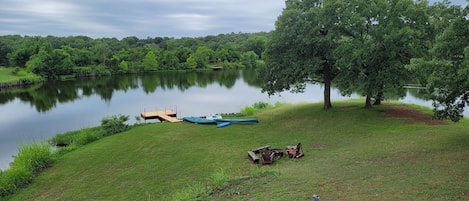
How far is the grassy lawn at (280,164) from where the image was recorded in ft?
33.3

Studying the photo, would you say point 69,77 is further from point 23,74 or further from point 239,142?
point 239,142

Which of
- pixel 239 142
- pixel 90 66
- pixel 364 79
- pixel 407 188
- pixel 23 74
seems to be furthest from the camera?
pixel 90 66

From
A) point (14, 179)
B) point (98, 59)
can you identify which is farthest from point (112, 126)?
point (98, 59)

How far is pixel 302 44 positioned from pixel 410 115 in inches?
323

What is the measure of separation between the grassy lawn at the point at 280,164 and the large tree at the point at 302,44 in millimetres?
3076

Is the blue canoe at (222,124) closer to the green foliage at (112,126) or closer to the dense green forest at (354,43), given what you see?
the dense green forest at (354,43)

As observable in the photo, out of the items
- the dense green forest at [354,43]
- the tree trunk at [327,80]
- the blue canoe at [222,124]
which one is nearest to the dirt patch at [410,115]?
the dense green forest at [354,43]

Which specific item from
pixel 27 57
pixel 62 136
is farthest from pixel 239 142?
pixel 27 57

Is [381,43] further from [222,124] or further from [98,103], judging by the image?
[98,103]

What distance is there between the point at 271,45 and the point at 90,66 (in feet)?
252

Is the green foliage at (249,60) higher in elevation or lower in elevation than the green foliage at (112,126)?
higher

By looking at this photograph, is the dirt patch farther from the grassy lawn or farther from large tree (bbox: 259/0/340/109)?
large tree (bbox: 259/0/340/109)

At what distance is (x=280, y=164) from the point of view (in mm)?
15086

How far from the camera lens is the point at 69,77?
83.0 meters
